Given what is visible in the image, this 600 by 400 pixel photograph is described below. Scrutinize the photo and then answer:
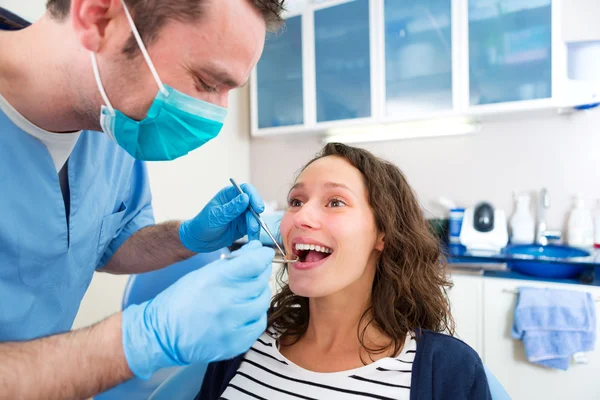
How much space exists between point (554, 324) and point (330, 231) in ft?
4.11

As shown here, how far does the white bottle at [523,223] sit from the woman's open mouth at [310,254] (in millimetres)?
1643

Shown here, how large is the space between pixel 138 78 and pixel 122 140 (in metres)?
0.15

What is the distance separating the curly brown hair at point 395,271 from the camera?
1176 mm

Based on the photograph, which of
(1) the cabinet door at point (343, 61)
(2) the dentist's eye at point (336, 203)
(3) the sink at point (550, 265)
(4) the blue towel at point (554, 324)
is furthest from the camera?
(1) the cabinet door at point (343, 61)

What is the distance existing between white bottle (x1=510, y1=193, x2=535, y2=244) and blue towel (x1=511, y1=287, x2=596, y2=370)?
1.96ft

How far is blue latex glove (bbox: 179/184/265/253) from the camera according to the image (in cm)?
114

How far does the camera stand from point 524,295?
1.81 metres

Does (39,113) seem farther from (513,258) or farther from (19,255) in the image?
(513,258)

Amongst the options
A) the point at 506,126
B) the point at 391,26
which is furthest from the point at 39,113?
the point at 506,126

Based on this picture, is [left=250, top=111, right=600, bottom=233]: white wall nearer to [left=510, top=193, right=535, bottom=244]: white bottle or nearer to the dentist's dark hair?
[left=510, top=193, right=535, bottom=244]: white bottle

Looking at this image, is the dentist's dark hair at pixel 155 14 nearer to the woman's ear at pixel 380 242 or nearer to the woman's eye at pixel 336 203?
the woman's eye at pixel 336 203

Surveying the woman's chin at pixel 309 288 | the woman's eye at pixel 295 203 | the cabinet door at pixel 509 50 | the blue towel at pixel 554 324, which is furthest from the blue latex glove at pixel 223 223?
the cabinet door at pixel 509 50

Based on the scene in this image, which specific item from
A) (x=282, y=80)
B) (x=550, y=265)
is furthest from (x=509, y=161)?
(x=282, y=80)

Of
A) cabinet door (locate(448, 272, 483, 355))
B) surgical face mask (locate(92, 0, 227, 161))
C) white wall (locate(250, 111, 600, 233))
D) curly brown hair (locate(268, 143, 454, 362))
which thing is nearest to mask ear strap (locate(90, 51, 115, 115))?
surgical face mask (locate(92, 0, 227, 161))
